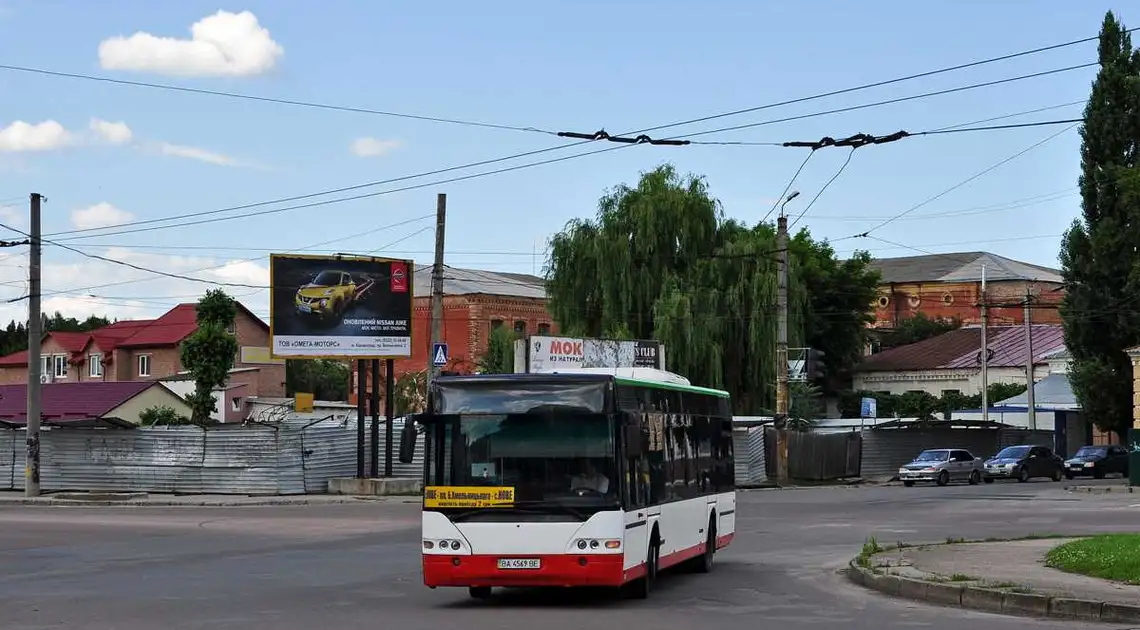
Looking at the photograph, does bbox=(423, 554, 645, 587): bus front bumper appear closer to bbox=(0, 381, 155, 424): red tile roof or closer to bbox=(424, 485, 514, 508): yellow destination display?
bbox=(424, 485, 514, 508): yellow destination display

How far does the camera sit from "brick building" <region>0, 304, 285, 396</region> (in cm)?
8600

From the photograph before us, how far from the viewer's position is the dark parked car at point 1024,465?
58.1m

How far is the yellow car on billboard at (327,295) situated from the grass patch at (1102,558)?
28489 millimetres

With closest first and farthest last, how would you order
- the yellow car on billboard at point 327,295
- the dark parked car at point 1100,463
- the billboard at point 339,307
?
the billboard at point 339,307 < the yellow car on billboard at point 327,295 < the dark parked car at point 1100,463

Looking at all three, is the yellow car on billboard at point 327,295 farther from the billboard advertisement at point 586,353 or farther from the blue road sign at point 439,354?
the billboard advertisement at point 586,353

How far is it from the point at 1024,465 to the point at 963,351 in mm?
30745

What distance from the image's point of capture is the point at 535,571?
14945 mm

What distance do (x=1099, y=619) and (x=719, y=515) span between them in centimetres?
747

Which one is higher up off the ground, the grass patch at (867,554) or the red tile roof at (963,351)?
the red tile roof at (963,351)

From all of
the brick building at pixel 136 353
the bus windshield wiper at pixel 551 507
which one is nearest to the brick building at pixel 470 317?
the brick building at pixel 136 353

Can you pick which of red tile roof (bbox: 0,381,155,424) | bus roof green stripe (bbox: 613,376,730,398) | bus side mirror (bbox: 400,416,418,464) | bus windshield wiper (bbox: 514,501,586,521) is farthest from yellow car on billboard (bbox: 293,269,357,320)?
bus windshield wiper (bbox: 514,501,586,521)

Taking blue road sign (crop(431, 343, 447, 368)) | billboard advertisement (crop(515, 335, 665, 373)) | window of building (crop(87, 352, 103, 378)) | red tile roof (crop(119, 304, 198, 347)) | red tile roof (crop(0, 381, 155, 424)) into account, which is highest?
red tile roof (crop(119, 304, 198, 347))

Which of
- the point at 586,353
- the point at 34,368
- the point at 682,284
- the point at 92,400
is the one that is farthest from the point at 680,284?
the point at 34,368

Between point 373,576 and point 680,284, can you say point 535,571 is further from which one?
point 680,284
